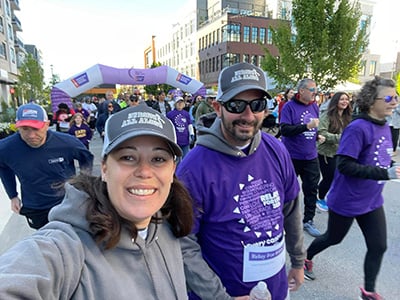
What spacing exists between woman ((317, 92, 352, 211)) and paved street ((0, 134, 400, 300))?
86 centimetres

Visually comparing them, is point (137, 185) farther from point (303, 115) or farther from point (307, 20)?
point (307, 20)

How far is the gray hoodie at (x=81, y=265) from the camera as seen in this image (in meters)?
0.86

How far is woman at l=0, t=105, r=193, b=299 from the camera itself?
921 mm

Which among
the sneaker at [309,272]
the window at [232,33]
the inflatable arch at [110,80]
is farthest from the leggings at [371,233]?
the window at [232,33]

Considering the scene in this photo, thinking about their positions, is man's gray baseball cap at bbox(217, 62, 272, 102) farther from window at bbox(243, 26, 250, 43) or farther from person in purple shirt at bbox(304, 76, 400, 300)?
window at bbox(243, 26, 250, 43)

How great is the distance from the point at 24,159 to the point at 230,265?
2.42m

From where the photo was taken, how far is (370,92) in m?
2.59

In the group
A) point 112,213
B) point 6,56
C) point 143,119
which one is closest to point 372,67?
point 6,56

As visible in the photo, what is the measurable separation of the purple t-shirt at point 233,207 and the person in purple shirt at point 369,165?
116 centimetres

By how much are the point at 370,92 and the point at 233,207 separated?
1881mm

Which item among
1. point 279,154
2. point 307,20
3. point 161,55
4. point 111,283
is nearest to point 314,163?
point 279,154

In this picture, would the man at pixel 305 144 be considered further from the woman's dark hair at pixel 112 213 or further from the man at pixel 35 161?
the woman's dark hair at pixel 112 213

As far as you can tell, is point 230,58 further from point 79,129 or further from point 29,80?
point 79,129

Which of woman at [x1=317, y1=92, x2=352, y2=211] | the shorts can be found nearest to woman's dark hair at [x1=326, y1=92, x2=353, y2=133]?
woman at [x1=317, y1=92, x2=352, y2=211]
